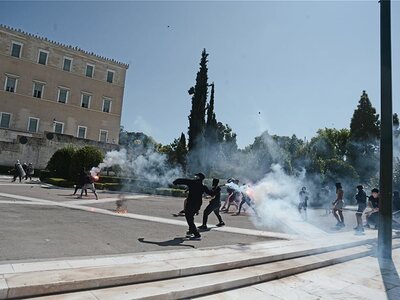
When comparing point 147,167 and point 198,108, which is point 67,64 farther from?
point 147,167

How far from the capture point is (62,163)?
26.5 m

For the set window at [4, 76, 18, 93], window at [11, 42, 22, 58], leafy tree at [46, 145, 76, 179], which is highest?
window at [11, 42, 22, 58]

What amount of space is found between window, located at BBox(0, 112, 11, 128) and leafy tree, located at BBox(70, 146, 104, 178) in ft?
52.1

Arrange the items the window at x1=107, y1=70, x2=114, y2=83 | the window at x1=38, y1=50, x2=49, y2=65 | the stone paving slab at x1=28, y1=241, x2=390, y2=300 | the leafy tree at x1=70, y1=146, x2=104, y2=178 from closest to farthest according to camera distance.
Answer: the stone paving slab at x1=28, y1=241, x2=390, y2=300 < the leafy tree at x1=70, y1=146, x2=104, y2=178 < the window at x1=38, y1=50, x2=49, y2=65 < the window at x1=107, y1=70, x2=114, y2=83

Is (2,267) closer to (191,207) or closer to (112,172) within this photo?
(191,207)

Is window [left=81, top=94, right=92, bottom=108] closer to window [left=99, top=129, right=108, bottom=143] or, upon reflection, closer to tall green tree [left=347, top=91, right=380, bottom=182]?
window [left=99, top=129, right=108, bottom=143]

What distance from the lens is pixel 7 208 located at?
35.1 ft

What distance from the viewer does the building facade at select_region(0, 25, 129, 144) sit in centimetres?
3669

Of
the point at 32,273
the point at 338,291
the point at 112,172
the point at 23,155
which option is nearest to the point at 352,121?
the point at 112,172

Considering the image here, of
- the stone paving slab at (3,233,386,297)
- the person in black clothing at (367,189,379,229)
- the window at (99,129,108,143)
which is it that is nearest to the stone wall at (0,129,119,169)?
the window at (99,129,108,143)

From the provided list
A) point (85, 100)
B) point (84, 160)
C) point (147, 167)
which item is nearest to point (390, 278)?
point (84, 160)

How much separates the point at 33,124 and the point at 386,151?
38.3m

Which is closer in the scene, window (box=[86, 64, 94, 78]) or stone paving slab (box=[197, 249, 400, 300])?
stone paving slab (box=[197, 249, 400, 300])

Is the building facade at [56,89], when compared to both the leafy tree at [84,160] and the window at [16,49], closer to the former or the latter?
the window at [16,49]
